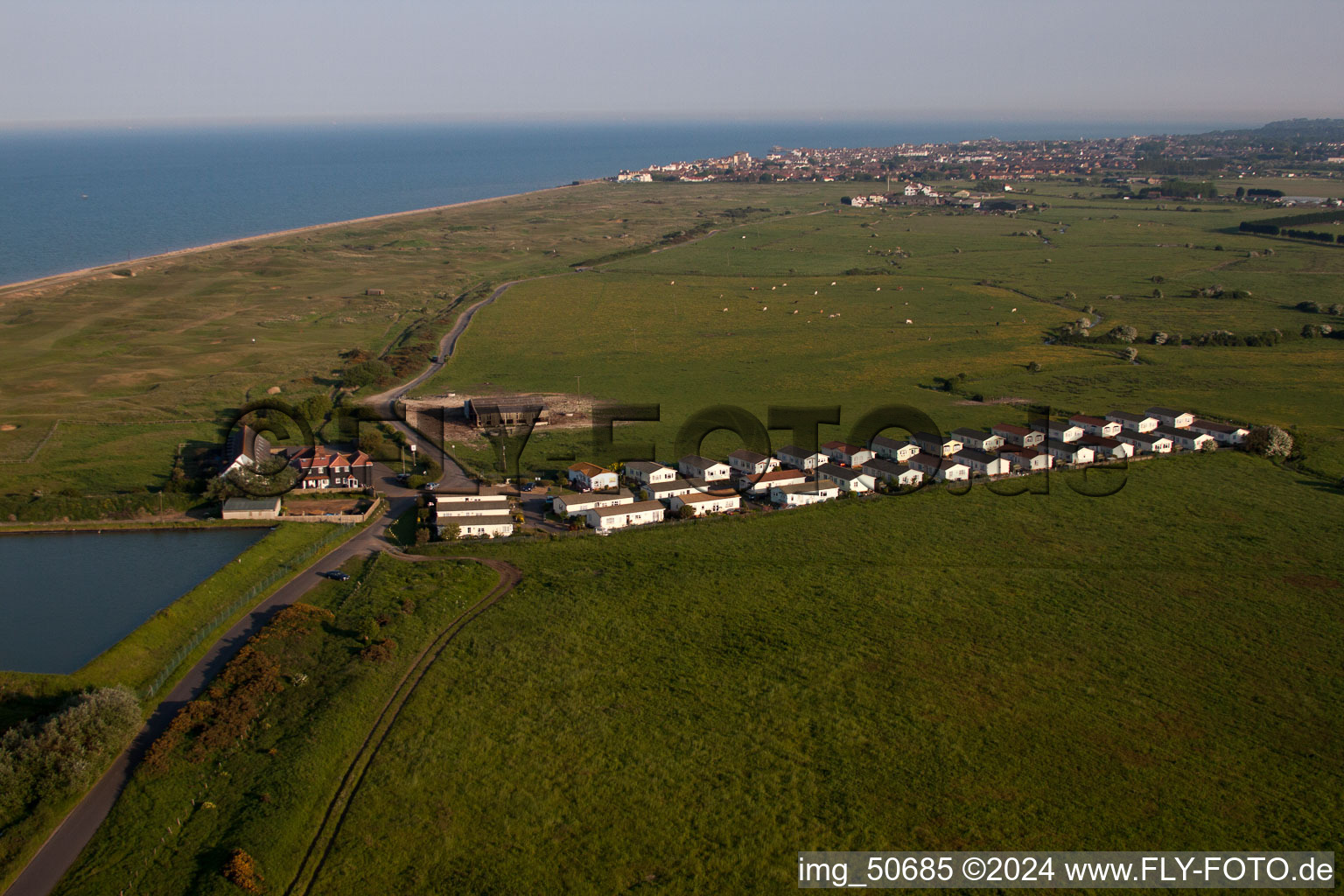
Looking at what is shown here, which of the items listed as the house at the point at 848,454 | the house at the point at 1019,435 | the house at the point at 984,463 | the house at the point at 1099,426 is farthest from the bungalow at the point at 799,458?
the house at the point at 1099,426

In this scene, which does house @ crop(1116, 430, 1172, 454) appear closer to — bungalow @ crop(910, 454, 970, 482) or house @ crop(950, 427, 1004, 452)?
house @ crop(950, 427, 1004, 452)

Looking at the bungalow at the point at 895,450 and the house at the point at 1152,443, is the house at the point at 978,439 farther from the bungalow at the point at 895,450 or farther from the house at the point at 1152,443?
the house at the point at 1152,443

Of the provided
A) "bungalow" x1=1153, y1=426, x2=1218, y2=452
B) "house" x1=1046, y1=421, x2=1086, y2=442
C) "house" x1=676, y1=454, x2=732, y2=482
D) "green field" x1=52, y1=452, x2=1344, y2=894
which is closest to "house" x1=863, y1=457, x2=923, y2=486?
"green field" x1=52, y1=452, x2=1344, y2=894

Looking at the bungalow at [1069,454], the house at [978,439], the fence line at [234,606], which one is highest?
the house at [978,439]

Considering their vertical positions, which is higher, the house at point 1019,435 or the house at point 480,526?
the house at point 1019,435

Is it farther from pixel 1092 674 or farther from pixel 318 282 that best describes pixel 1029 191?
pixel 1092 674
